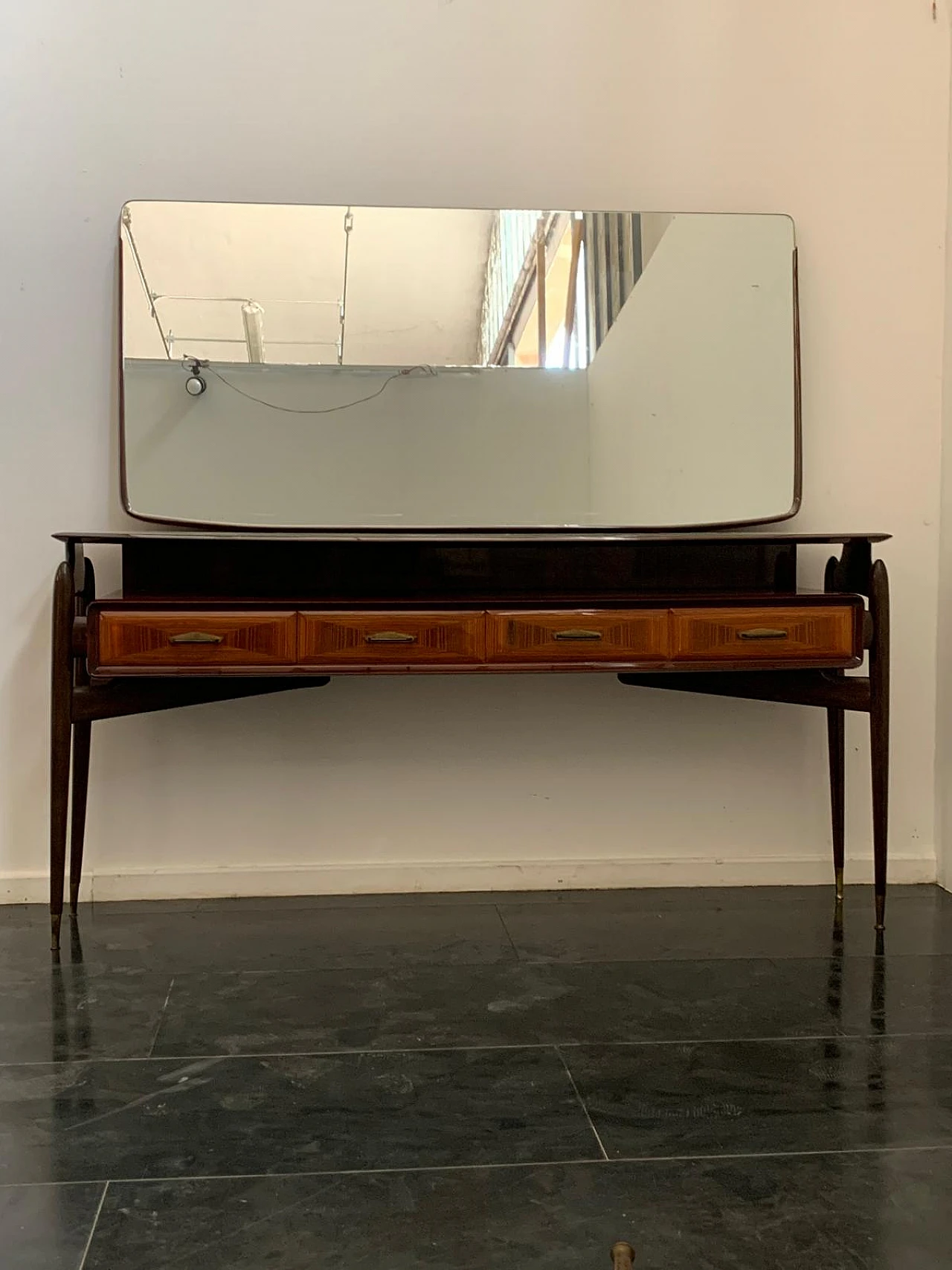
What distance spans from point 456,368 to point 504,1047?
1.55 metres

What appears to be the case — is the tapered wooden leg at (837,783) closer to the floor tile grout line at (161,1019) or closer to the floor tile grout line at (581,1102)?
the floor tile grout line at (581,1102)

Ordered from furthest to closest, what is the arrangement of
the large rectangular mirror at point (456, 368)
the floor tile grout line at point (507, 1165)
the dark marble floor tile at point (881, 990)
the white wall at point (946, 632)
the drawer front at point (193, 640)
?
1. the white wall at point (946, 632)
2. the large rectangular mirror at point (456, 368)
3. the drawer front at point (193, 640)
4. the dark marble floor tile at point (881, 990)
5. the floor tile grout line at point (507, 1165)

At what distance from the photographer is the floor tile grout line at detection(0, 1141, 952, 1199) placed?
1.41 meters

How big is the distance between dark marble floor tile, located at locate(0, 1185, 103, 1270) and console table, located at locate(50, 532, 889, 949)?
0.97 metres

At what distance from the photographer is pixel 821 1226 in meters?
1.31

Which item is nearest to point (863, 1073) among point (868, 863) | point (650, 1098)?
point (650, 1098)

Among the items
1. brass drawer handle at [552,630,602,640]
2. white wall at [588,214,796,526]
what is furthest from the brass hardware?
white wall at [588,214,796,526]

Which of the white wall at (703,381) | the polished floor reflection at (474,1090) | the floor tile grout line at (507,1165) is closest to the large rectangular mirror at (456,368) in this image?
the white wall at (703,381)

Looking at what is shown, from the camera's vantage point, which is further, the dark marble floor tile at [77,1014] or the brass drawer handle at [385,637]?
the brass drawer handle at [385,637]

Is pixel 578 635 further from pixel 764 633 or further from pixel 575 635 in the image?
pixel 764 633

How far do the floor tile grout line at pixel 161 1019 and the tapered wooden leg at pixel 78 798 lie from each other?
0.46 metres

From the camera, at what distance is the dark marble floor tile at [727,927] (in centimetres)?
231

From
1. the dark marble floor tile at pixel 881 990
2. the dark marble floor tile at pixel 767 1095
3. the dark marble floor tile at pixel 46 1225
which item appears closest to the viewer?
the dark marble floor tile at pixel 46 1225

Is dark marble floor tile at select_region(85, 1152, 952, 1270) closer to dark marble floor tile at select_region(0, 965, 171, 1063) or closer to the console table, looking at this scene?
dark marble floor tile at select_region(0, 965, 171, 1063)
